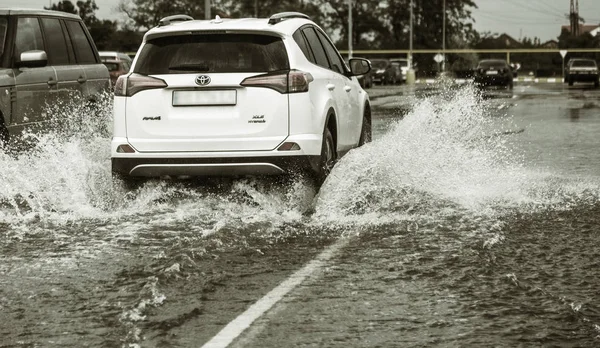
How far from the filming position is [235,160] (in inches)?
351

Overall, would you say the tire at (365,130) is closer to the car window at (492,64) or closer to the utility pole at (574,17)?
the car window at (492,64)

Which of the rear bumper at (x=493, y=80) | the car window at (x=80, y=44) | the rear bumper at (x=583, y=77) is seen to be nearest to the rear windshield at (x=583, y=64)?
the rear bumper at (x=583, y=77)

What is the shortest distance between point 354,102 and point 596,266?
4.64m

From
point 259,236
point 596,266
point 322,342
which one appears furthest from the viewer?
point 259,236

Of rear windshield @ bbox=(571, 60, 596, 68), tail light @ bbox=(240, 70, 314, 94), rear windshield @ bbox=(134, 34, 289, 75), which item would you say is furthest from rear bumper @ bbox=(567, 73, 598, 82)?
tail light @ bbox=(240, 70, 314, 94)

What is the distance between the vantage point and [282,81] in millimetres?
9023

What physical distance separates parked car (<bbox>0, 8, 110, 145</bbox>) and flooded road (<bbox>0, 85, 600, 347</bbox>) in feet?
1.06

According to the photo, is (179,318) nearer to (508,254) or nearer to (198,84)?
(508,254)

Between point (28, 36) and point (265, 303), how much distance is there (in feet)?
23.6

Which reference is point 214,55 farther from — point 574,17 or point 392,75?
point 574,17

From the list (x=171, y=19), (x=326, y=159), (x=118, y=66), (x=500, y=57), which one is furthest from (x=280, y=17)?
(x=500, y=57)

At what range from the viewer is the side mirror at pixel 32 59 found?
37.4 feet

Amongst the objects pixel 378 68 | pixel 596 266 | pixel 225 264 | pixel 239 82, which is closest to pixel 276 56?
pixel 239 82

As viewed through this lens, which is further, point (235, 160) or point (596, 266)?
point (235, 160)
